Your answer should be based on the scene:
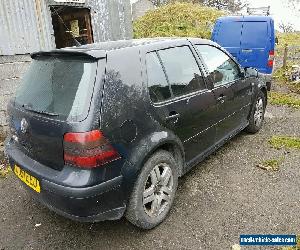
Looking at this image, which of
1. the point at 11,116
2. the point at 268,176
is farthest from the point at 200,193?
the point at 11,116

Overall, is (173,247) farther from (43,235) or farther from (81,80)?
(81,80)

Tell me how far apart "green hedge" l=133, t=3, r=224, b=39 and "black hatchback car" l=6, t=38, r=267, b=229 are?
19.6 m

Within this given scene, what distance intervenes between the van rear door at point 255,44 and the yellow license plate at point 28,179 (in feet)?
22.7

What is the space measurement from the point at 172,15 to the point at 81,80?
23.8 metres

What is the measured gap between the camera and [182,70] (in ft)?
12.1

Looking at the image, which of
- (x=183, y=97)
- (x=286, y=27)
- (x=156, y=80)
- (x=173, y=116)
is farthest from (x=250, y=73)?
(x=286, y=27)

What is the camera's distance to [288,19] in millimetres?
41875

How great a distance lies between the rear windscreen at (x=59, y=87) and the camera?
2.68 m

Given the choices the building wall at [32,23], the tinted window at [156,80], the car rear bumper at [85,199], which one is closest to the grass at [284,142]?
the tinted window at [156,80]

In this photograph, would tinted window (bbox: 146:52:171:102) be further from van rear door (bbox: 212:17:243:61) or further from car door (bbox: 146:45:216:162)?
van rear door (bbox: 212:17:243:61)

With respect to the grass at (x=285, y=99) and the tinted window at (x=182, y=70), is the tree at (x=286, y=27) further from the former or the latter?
the tinted window at (x=182, y=70)

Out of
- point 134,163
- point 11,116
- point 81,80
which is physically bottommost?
point 134,163

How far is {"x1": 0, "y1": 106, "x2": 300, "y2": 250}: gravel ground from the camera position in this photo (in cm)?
321

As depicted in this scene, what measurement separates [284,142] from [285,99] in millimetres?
3180
